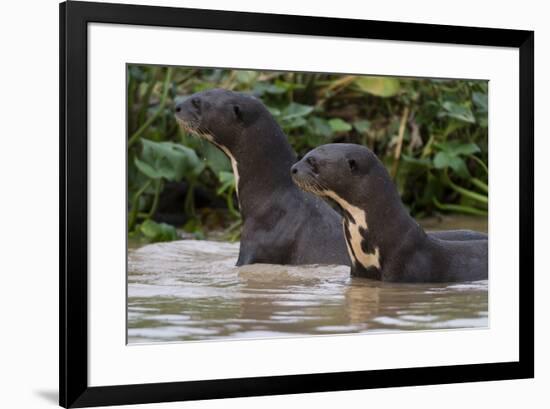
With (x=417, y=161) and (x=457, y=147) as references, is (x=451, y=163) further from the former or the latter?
(x=417, y=161)

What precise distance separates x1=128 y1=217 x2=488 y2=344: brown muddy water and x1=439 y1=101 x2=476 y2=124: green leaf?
450 mm

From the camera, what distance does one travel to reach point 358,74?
4.70 m

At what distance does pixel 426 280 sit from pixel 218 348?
1.08 meters

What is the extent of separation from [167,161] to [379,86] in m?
1.10

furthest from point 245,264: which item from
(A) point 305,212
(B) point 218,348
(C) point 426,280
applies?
(B) point 218,348

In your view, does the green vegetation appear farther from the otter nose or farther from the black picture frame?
the black picture frame

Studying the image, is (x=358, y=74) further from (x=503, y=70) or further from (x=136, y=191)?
(x=136, y=191)

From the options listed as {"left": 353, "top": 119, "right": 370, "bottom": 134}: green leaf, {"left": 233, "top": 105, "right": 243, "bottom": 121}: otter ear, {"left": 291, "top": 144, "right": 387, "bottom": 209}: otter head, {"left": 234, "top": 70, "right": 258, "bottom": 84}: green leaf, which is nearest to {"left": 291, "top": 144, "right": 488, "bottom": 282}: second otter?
{"left": 291, "top": 144, "right": 387, "bottom": 209}: otter head

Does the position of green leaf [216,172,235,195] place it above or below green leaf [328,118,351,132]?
below

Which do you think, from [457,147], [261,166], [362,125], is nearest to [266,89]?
[261,166]

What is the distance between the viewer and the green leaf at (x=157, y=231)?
5741mm

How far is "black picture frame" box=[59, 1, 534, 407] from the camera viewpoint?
161 inches

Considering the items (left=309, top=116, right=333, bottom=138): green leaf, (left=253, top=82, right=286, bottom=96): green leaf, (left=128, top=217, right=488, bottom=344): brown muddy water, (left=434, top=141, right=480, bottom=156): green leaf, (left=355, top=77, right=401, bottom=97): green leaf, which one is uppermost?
(left=253, top=82, right=286, bottom=96): green leaf

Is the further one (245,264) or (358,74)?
(245,264)
